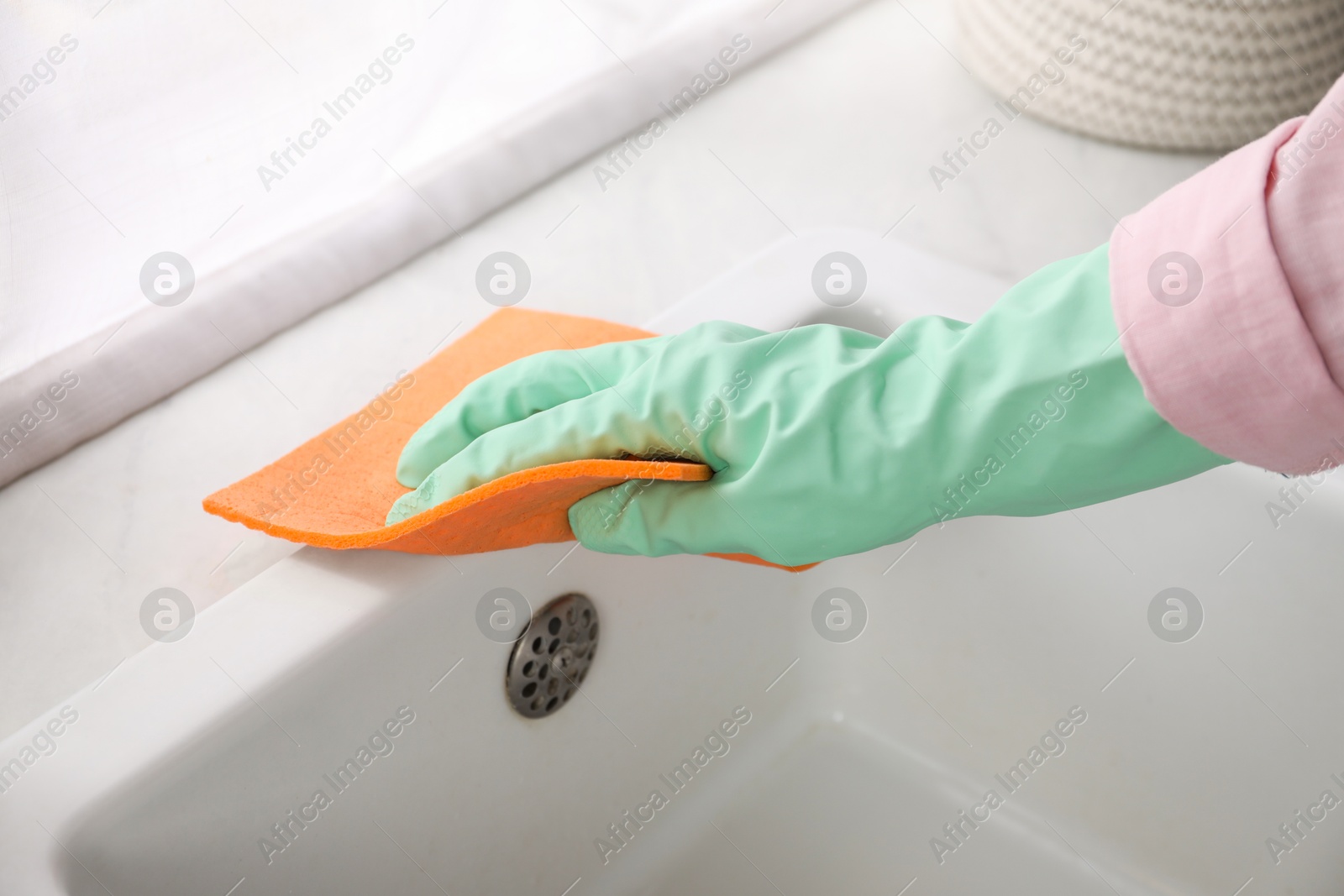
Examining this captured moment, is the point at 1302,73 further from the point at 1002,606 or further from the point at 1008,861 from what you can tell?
the point at 1008,861

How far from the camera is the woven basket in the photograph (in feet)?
2.54

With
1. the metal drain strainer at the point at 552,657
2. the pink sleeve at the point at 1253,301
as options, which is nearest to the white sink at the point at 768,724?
the metal drain strainer at the point at 552,657

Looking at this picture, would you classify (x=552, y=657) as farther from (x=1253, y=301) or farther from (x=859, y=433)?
(x=1253, y=301)

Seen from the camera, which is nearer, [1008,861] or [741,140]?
[1008,861]

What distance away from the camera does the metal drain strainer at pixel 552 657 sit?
0.57m

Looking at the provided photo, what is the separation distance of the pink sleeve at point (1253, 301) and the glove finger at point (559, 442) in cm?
22

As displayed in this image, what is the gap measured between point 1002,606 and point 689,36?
1.89 feet

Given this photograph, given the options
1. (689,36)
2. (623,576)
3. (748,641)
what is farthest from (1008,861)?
(689,36)

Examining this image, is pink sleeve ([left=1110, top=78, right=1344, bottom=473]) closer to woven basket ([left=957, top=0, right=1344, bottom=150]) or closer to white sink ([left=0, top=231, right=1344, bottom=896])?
white sink ([left=0, top=231, right=1344, bottom=896])

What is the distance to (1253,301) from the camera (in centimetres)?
38

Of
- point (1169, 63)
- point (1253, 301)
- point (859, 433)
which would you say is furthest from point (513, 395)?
point (1169, 63)

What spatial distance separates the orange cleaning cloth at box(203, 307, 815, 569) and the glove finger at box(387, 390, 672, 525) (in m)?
0.02

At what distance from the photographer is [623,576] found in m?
0.62

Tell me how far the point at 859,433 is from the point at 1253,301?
166 millimetres
